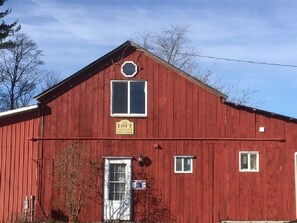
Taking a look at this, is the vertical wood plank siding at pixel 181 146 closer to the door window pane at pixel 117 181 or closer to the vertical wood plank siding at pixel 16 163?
the vertical wood plank siding at pixel 16 163

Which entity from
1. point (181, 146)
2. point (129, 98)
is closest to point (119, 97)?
point (129, 98)

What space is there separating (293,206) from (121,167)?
241 inches

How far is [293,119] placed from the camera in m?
20.3

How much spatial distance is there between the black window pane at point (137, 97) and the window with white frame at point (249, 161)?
387 centimetres

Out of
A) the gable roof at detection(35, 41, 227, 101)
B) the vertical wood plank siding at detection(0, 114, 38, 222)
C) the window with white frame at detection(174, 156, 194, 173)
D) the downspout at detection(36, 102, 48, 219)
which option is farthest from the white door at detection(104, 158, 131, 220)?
the gable roof at detection(35, 41, 227, 101)

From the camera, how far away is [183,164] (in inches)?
795

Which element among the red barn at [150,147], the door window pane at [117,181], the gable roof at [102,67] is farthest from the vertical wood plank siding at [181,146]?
the door window pane at [117,181]

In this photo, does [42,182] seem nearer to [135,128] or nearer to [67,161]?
[67,161]

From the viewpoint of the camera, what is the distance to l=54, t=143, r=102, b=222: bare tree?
1941 centimetres

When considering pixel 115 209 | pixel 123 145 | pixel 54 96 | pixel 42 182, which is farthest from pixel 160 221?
pixel 54 96

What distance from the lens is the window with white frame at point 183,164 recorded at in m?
20.2

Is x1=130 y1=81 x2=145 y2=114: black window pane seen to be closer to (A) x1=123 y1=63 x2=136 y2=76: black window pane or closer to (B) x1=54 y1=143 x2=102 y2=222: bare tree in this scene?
(A) x1=123 y1=63 x2=136 y2=76: black window pane

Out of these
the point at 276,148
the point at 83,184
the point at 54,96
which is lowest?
the point at 83,184

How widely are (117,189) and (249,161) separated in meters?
4.73
